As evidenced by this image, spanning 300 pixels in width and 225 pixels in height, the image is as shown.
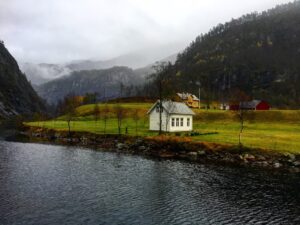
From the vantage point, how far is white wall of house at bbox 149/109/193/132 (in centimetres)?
10587

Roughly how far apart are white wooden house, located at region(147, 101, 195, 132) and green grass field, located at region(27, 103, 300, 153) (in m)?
3.95

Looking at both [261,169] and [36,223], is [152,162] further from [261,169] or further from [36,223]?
[36,223]

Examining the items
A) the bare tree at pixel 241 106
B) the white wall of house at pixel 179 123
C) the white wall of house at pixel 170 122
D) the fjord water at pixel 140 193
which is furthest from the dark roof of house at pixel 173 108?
the fjord water at pixel 140 193

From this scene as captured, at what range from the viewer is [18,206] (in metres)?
41.1

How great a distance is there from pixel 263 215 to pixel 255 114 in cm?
10926

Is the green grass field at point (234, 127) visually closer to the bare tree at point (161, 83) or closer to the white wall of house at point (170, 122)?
A: the white wall of house at point (170, 122)

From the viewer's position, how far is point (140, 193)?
48.1m

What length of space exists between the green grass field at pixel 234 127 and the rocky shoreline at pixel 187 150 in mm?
4625

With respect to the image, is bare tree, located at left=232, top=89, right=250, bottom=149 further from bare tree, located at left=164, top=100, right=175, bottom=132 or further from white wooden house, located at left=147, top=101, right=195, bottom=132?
bare tree, located at left=164, top=100, right=175, bottom=132

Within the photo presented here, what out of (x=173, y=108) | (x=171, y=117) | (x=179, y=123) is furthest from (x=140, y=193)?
(x=179, y=123)

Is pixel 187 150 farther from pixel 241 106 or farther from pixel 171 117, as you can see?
pixel 171 117

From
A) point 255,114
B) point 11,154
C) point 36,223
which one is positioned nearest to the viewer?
point 36,223

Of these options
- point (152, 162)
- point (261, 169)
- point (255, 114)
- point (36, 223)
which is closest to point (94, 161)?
point (152, 162)

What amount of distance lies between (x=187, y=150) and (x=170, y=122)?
81.1 ft
